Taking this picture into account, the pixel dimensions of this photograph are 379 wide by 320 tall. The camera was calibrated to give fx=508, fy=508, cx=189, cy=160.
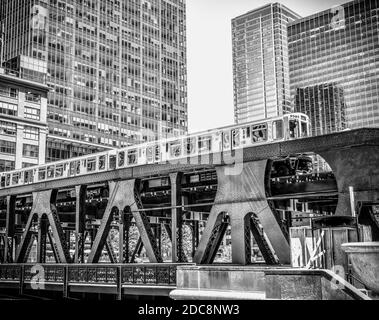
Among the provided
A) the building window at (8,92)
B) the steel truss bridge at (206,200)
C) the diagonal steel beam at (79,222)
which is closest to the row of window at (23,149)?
the building window at (8,92)

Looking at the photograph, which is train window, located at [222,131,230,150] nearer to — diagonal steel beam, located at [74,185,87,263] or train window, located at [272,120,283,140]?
train window, located at [272,120,283,140]

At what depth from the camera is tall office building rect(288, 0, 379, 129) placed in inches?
2853

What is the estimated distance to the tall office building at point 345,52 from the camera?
7246cm

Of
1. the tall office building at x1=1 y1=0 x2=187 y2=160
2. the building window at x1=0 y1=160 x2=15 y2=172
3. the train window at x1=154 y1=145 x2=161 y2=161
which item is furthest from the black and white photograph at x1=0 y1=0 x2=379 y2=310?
the tall office building at x1=1 y1=0 x2=187 y2=160

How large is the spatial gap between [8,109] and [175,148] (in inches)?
3202

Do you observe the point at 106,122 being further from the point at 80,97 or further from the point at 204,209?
the point at 204,209

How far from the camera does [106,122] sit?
130 metres

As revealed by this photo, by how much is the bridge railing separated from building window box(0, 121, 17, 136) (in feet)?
229

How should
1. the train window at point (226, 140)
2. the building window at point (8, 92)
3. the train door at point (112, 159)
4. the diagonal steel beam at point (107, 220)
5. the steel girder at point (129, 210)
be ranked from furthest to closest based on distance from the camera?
the building window at point (8, 92)
the train door at point (112, 159)
the diagonal steel beam at point (107, 220)
the steel girder at point (129, 210)
the train window at point (226, 140)

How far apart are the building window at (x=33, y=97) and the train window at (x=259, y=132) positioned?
295 feet

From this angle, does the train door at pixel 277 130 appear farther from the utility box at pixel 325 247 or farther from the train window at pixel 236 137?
the utility box at pixel 325 247

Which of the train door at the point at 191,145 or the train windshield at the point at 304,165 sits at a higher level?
the train door at the point at 191,145
